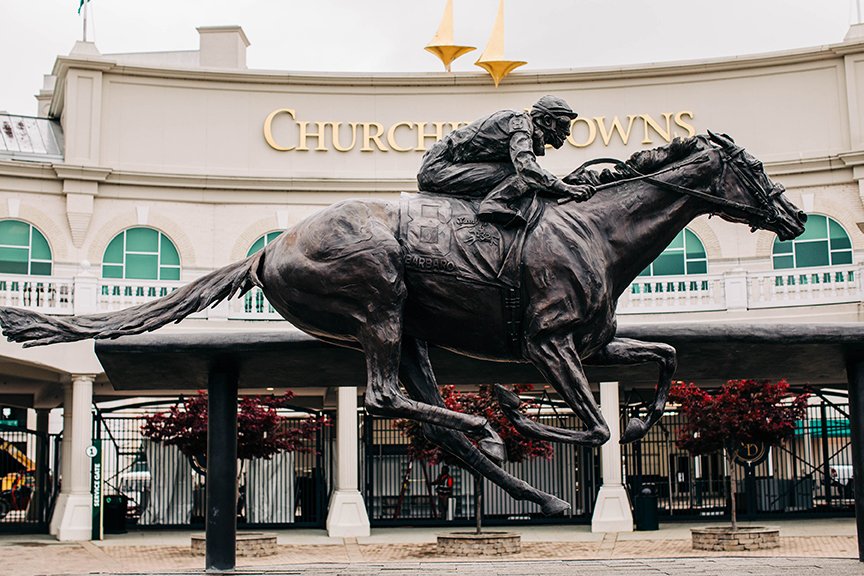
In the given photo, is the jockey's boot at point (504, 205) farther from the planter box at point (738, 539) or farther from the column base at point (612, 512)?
the column base at point (612, 512)

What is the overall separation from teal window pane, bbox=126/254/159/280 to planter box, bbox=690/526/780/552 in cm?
1616

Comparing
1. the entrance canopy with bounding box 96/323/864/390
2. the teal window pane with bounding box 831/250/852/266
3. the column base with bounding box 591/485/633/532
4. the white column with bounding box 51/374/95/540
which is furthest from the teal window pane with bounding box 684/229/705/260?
the entrance canopy with bounding box 96/323/864/390

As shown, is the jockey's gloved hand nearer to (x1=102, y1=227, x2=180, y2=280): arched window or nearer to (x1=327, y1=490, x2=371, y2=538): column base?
(x1=327, y1=490, x2=371, y2=538): column base

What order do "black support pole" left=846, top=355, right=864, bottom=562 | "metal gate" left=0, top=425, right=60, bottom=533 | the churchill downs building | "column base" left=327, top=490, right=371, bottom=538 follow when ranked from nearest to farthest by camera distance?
"black support pole" left=846, top=355, right=864, bottom=562 < "column base" left=327, top=490, right=371, bottom=538 < "metal gate" left=0, top=425, right=60, bottom=533 < the churchill downs building

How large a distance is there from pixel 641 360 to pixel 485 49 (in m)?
26.8

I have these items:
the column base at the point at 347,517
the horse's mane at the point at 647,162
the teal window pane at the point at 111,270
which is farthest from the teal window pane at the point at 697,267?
the horse's mane at the point at 647,162

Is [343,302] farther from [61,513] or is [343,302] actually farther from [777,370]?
[61,513]

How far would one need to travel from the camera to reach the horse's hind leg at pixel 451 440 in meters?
6.79

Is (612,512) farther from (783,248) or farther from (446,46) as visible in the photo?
(446,46)

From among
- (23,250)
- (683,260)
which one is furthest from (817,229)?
(23,250)

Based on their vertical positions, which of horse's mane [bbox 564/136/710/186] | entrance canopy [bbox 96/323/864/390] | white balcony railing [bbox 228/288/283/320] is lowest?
entrance canopy [bbox 96/323/864/390]

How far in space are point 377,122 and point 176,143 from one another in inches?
214

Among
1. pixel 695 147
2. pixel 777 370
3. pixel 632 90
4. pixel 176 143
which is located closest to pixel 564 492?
pixel 632 90

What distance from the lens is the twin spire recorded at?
32.7m
